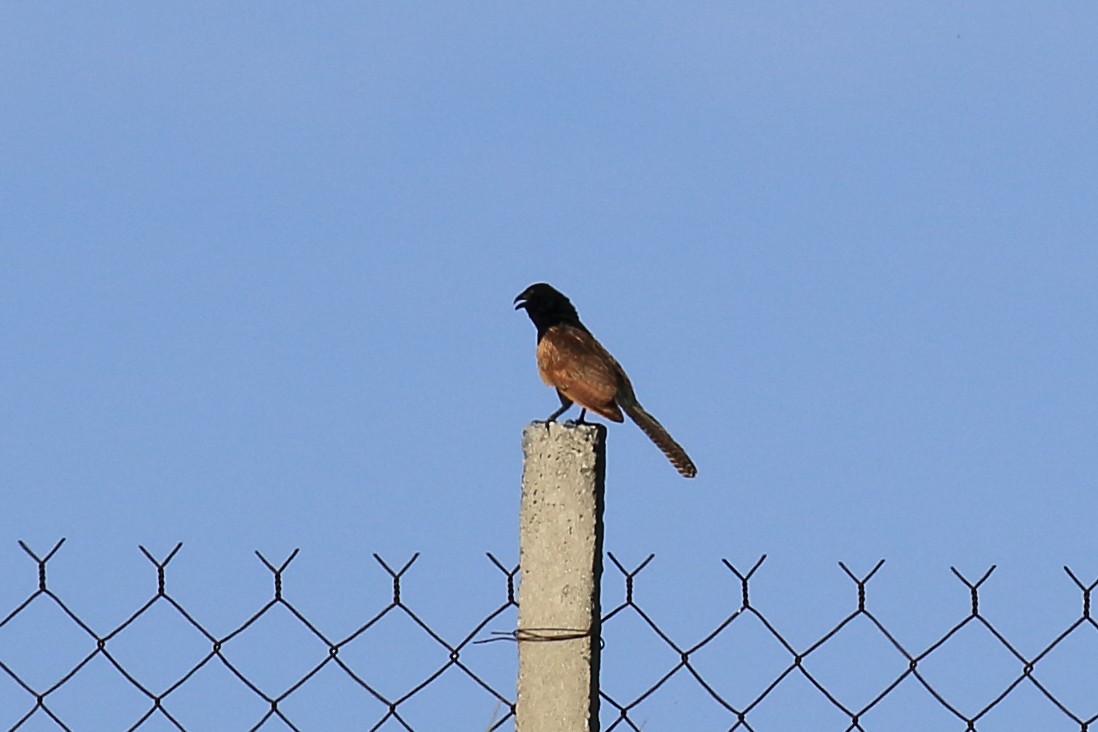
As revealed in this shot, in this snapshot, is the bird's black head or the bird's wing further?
the bird's black head

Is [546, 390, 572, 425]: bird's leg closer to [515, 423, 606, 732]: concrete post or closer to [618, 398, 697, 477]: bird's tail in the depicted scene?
[618, 398, 697, 477]: bird's tail

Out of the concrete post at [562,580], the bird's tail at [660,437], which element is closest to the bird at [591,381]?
the bird's tail at [660,437]

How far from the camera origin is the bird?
4.67 metres

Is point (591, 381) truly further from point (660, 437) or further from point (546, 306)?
point (546, 306)

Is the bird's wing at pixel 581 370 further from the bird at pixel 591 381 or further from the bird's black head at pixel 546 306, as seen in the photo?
the bird's black head at pixel 546 306

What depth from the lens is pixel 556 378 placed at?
4.85m

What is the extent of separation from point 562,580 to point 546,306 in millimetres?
2460

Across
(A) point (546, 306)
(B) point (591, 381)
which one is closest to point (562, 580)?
(B) point (591, 381)

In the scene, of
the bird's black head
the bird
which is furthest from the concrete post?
the bird's black head

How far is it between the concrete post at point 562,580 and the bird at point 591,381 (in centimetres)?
126

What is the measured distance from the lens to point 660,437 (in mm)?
4773

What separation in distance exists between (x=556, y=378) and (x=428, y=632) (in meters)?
1.61

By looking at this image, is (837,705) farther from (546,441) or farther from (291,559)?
(291,559)

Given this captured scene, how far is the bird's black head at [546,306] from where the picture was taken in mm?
5691
